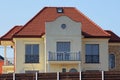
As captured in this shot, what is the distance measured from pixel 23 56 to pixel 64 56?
382 cm

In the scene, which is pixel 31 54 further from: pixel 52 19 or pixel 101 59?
pixel 101 59

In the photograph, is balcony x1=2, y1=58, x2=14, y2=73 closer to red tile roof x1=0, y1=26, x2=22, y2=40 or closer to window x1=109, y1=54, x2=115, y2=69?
red tile roof x1=0, y1=26, x2=22, y2=40

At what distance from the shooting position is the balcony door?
2322 inches

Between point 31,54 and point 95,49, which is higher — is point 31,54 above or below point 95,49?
below

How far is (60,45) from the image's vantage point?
59.5 meters

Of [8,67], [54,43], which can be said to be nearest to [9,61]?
[8,67]

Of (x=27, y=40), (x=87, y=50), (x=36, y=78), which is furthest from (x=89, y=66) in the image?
(x=36, y=78)

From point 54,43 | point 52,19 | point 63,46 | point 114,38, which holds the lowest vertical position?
point 63,46

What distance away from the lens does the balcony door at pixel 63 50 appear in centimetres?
5897

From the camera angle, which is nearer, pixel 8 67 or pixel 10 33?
pixel 8 67

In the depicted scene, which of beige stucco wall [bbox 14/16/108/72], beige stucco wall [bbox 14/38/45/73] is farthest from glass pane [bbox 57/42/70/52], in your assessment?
beige stucco wall [bbox 14/38/45/73]

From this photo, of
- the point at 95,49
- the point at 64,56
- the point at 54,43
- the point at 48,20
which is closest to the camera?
the point at 64,56

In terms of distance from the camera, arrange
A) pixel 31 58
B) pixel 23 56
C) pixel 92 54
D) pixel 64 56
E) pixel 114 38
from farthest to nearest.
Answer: pixel 114 38
pixel 92 54
pixel 31 58
pixel 23 56
pixel 64 56

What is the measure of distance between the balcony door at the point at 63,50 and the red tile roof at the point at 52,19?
7.08 feet
